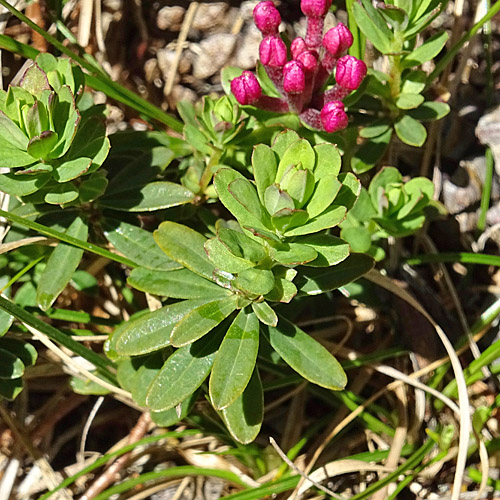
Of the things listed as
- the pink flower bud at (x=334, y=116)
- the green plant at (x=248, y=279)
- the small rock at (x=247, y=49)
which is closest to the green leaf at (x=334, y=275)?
the green plant at (x=248, y=279)

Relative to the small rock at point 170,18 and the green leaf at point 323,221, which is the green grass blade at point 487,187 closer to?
the green leaf at point 323,221

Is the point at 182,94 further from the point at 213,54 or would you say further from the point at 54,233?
the point at 54,233

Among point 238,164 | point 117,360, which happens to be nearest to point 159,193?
point 238,164

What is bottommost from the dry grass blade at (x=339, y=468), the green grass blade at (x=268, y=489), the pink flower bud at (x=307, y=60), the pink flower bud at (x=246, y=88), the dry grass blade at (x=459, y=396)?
the dry grass blade at (x=339, y=468)

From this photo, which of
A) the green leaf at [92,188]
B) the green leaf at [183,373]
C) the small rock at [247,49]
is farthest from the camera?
the small rock at [247,49]

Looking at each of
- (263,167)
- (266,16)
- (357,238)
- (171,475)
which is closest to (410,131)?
(357,238)

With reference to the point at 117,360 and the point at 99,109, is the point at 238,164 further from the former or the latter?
the point at 117,360
